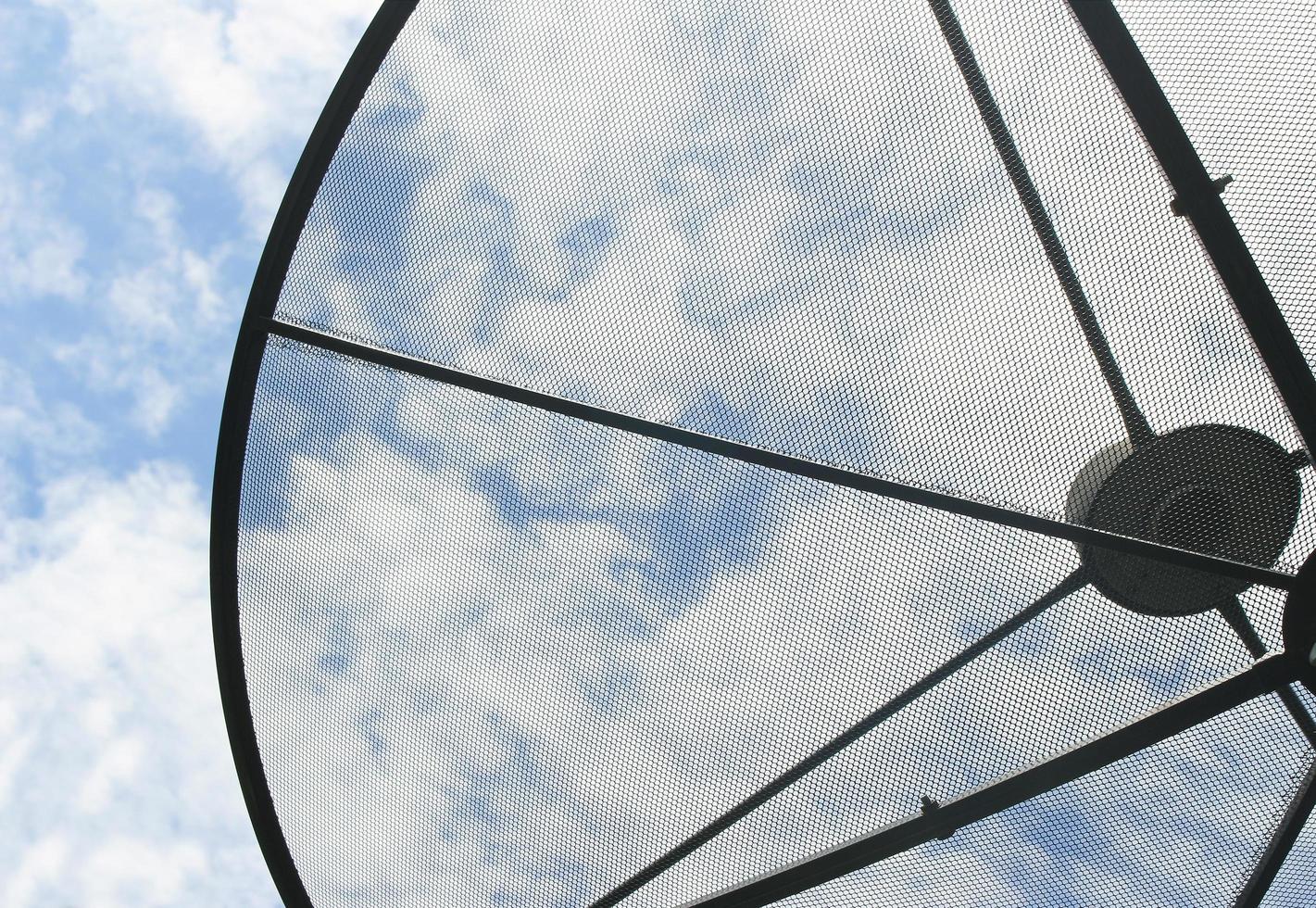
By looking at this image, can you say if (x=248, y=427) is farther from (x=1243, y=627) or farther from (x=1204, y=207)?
(x=1243, y=627)

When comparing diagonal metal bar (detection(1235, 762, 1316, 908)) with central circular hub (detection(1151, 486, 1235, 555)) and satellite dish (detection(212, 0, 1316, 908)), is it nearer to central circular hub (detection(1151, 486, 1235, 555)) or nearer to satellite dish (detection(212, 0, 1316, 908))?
satellite dish (detection(212, 0, 1316, 908))

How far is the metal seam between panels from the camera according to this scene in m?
3.25

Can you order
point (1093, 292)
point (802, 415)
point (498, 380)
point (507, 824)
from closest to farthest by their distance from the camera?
point (1093, 292)
point (802, 415)
point (498, 380)
point (507, 824)

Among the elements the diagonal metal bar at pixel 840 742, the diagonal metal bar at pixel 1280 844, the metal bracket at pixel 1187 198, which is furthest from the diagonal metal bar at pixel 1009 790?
the metal bracket at pixel 1187 198

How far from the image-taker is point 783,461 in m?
3.09

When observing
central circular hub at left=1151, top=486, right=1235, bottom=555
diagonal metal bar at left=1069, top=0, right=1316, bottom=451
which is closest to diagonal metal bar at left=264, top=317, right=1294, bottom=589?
central circular hub at left=1151, top=486, right=1235, bottom=555

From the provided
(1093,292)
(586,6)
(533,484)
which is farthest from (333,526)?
(1093,292)

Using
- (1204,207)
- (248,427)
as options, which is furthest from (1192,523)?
(248,427)

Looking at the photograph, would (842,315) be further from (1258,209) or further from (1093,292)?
(1258,209)

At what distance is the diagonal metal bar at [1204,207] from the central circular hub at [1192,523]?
1.22ft

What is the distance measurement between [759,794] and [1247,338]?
7.34ft

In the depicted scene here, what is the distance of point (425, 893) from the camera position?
410cm

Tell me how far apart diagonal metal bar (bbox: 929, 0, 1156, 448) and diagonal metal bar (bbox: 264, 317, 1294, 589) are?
35 cm

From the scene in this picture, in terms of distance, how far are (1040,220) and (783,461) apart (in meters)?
1.07
